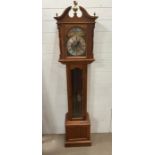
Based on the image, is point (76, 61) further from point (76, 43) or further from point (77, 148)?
point (77, 148)

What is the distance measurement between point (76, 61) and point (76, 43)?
0.54 ft

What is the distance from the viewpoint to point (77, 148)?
223 centimetres

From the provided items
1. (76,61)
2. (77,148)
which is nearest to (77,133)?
(77,148)

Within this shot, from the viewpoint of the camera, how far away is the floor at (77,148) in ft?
7.02

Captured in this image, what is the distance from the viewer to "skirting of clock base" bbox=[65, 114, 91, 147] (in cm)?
225

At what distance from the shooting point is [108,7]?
92.0 inches

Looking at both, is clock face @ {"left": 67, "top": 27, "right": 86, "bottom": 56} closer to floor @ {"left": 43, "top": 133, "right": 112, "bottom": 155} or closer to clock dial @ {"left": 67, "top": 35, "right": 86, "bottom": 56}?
clock dial @ {"left": 67, "top": 35, "right": 86, "bottom": 56}

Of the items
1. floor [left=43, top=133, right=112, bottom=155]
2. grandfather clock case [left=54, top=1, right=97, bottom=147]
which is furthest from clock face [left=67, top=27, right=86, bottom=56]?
floor [left=43, top=133, right=112, bottom=155]

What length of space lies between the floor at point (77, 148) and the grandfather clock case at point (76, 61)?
0.07 meters
